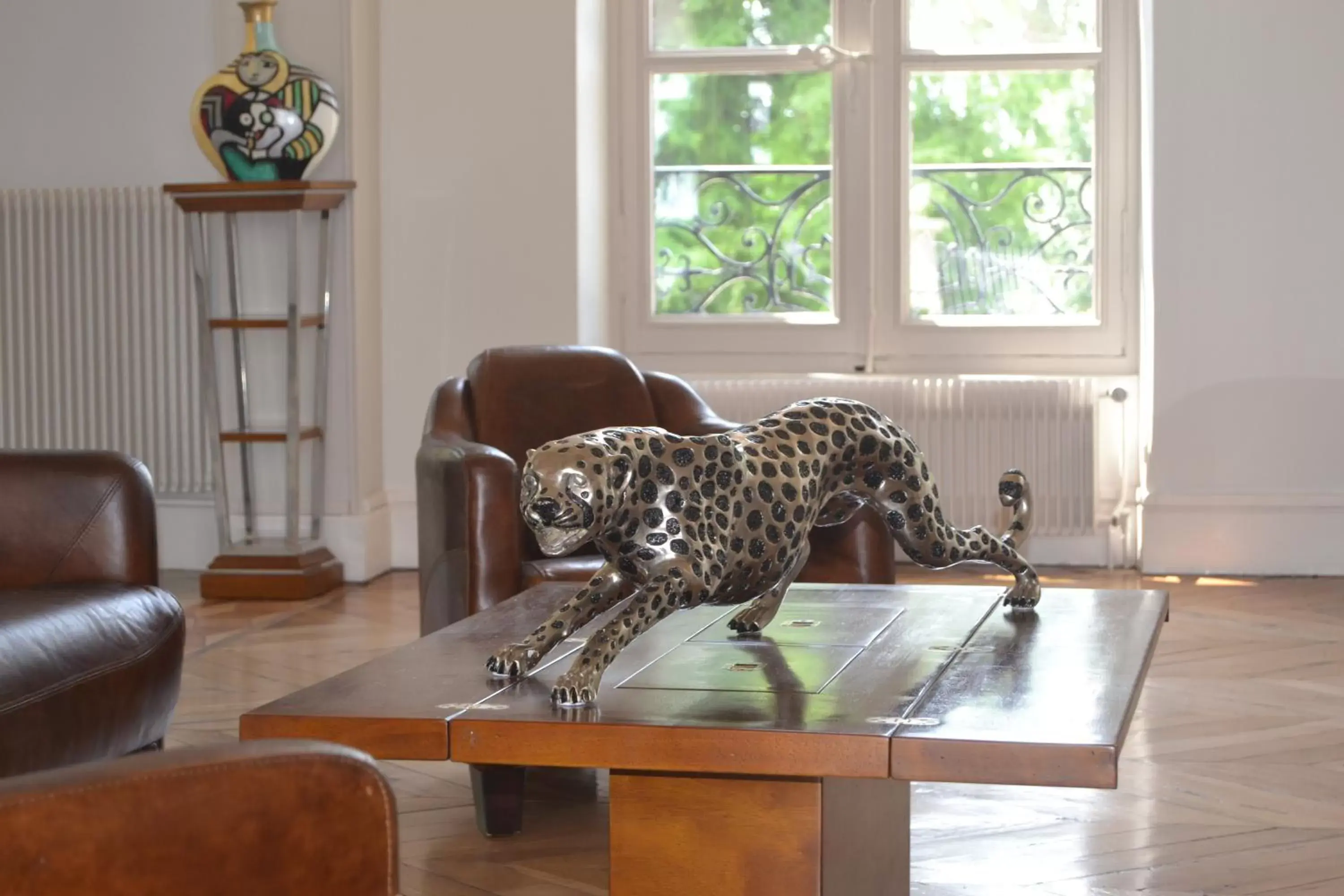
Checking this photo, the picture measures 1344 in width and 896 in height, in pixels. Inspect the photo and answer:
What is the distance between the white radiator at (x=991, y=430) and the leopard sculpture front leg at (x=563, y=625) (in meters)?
3.59

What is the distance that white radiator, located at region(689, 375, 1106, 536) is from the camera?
5.45 metres

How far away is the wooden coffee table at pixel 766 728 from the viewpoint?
5.32 ft

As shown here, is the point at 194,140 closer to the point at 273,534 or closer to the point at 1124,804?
the point at 273,534

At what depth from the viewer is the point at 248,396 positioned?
5.40m

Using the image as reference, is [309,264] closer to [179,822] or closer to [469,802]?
[469,802]

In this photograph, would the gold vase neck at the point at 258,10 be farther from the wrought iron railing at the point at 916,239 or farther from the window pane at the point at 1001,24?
the window pane at the point at 1001,24

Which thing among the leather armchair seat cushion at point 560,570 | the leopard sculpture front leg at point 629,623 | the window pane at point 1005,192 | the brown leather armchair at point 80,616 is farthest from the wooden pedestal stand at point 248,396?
the leopard sculpture front leg at point 629,623

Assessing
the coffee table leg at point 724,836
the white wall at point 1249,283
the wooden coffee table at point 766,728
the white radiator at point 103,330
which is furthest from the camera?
the white radiator at point 103,330

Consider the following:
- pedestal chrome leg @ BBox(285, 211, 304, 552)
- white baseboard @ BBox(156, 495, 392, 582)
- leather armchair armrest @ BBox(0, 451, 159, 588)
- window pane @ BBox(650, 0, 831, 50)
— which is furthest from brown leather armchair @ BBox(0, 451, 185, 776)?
window pane @ BBox(650, 0, 831, 50)

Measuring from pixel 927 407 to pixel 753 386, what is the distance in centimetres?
58

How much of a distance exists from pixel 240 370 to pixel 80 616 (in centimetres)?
293

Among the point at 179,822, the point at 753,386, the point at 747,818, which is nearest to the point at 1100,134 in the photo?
the point at 753,386

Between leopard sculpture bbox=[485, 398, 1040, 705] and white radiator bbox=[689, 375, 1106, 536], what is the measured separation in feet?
10.8

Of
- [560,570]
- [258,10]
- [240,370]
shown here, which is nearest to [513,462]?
[560,570]
